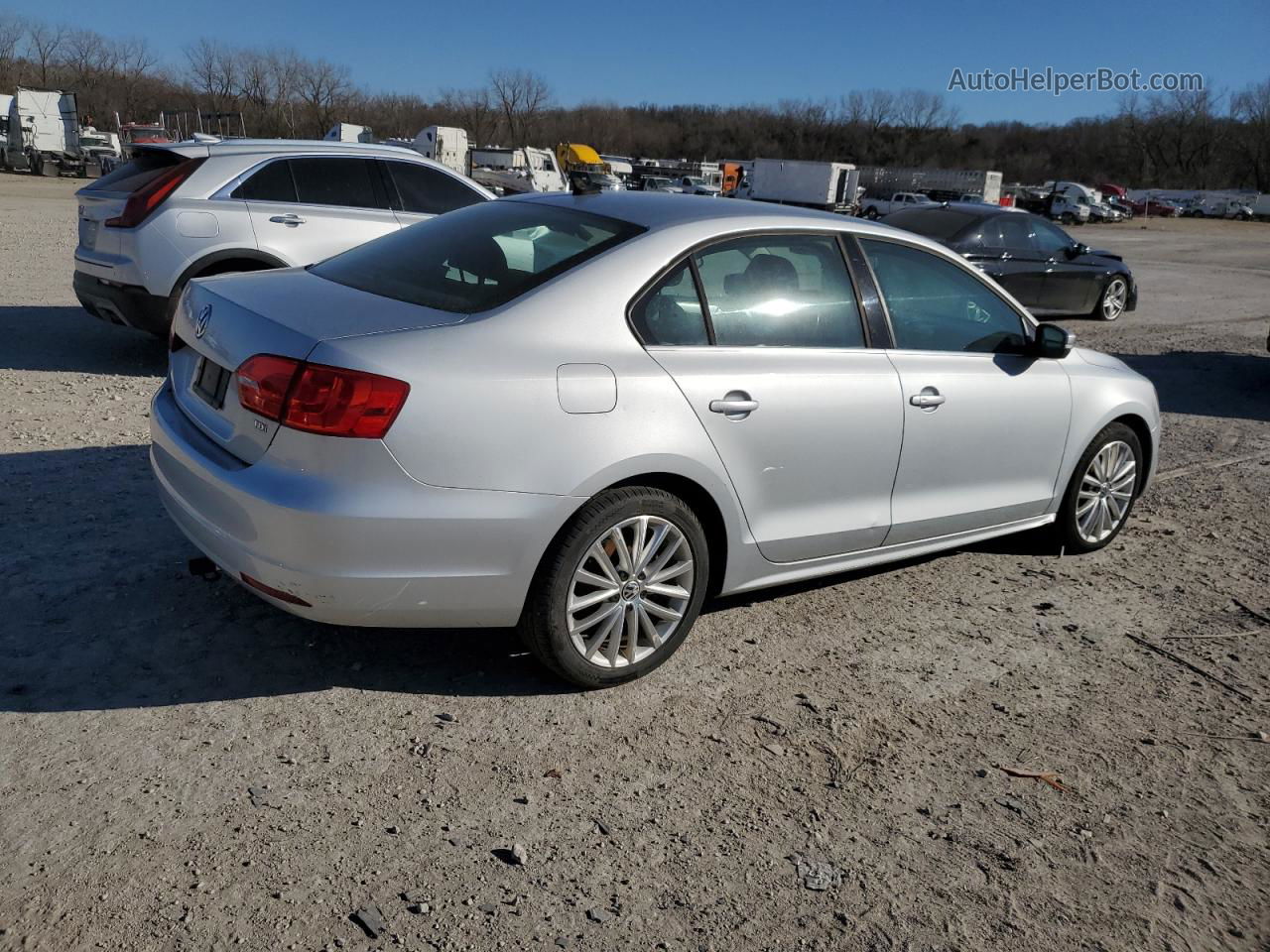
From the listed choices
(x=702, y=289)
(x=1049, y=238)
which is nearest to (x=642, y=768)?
(x=702, y=289)

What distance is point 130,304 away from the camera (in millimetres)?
7441

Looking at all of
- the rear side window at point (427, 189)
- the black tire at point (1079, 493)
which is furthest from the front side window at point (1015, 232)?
the black tire at point (1079, 493)

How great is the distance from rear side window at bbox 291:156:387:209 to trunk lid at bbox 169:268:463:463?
14.1 feet

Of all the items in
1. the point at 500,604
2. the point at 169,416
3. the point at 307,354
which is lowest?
the point at 500,604

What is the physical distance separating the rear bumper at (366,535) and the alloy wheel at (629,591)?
224 mm

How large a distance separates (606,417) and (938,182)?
71552 millimetres

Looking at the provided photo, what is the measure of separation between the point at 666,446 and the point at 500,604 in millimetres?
738

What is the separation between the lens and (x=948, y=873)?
2.92 metres

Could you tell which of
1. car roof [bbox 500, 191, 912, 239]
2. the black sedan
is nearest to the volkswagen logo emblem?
car roof [bbox 500, 191, 912, 239]

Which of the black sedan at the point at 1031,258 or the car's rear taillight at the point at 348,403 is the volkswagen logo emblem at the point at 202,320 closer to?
the car's rear taillight at the point at 348,403

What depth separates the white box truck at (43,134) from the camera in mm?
45344

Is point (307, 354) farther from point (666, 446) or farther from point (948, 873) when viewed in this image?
point (948, 873)

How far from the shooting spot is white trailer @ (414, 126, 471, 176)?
4212 centimetres

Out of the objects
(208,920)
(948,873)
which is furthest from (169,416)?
(948,873)
